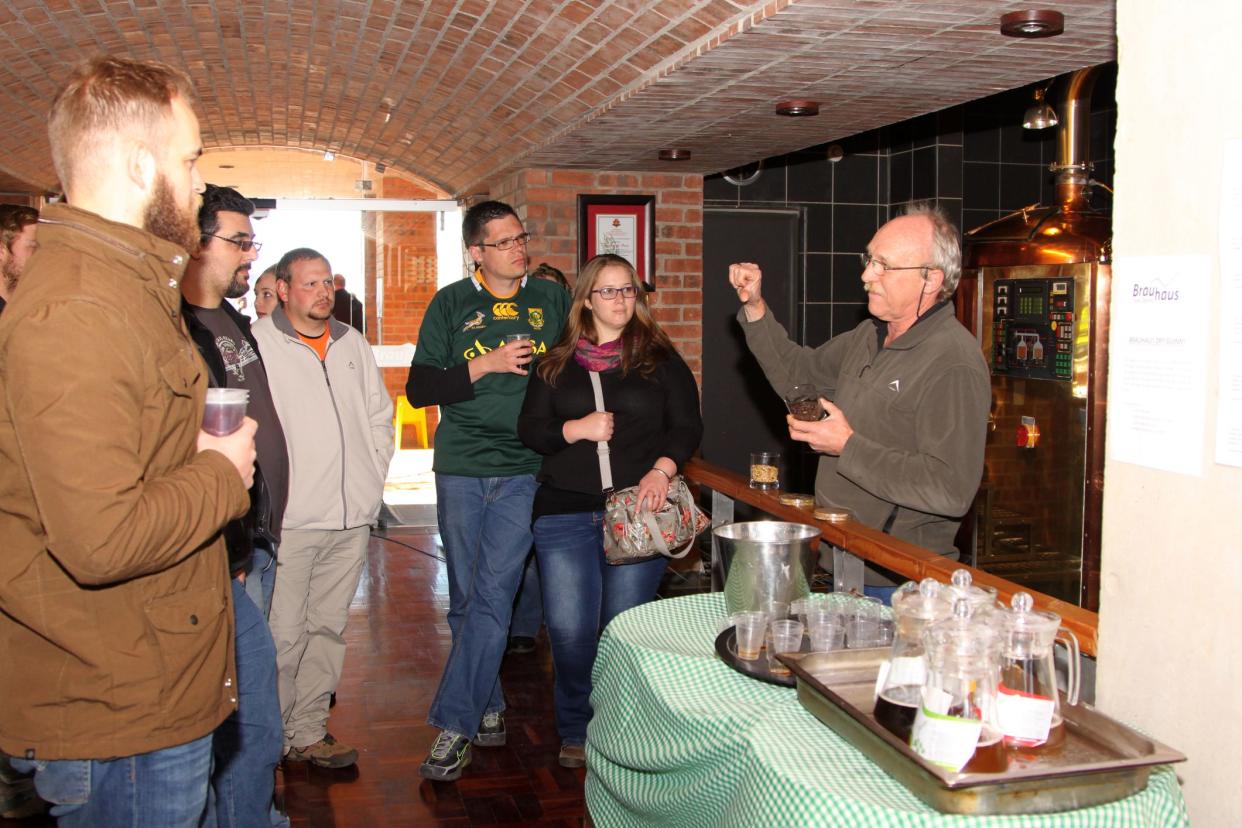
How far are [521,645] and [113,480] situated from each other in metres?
3.82

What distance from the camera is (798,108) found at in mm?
4590

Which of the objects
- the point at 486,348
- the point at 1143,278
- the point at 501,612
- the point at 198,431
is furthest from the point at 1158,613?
the point at 486,348

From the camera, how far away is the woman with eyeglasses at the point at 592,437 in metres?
3.67

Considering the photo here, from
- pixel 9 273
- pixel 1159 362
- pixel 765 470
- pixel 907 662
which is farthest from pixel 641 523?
pixel 9 273

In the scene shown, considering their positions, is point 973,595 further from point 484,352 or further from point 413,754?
point 413,754

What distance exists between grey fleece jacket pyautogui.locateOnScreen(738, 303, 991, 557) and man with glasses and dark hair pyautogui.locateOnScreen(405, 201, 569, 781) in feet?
3.89

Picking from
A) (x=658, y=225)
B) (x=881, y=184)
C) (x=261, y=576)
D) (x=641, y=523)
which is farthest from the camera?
(x=881, y=184)

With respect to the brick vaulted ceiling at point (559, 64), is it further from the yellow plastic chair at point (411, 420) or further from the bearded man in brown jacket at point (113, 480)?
the yellow plastic chair at point (411, 420)

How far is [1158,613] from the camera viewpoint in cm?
189

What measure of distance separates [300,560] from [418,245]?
5933mm

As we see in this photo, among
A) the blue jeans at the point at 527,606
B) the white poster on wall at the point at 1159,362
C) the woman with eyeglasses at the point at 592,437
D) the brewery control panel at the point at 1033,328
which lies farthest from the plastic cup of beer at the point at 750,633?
the brewery control panel at the point at 1033,328

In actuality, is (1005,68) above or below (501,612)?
above

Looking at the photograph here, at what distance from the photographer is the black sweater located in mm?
3668

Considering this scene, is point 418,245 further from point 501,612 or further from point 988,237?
point 501,612
